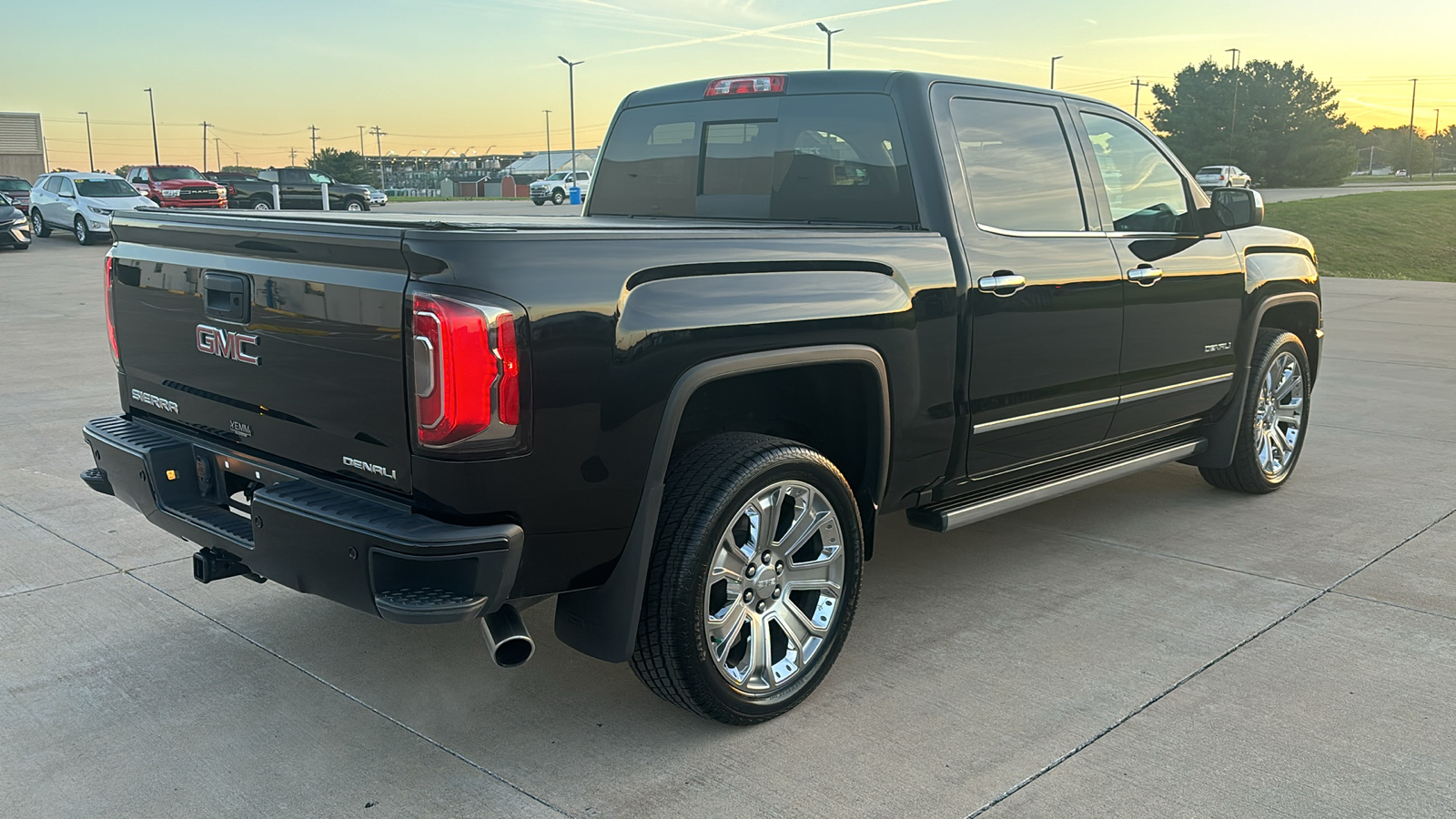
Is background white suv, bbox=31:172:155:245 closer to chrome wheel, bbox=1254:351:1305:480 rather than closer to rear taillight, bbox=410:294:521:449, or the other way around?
chrome wheel, bbox=1254:351:1305:480

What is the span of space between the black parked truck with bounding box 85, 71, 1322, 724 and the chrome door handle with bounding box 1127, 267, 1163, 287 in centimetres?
2

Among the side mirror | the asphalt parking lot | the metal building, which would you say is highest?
the metal building

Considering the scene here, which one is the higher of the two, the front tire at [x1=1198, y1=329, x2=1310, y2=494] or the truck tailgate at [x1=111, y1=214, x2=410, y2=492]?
the truck tailgate at [x1=111, y1=214, x2=410, y2=492]

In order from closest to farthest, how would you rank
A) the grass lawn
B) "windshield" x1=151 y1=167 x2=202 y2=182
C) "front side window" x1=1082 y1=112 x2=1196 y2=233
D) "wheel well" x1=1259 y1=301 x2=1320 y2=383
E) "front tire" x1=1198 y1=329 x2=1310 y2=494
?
1. "front side window" x1=1082 y1=112 x2=1196 y2=233
2. "front tire" x1=1198 y1=329 x2=1310 y2=494
3. "wheel well" x1=1259 y1=301 x2=1320 y2=383
4. the grass lawn
5. "windshield" x1=151 y1=167 x2=202 y2=182

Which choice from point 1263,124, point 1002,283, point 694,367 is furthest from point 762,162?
point 1263,124

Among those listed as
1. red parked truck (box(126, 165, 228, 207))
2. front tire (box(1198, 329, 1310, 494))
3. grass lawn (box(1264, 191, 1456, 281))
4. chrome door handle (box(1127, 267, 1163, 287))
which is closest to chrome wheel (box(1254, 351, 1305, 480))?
front tire (box(1198, 329, 1310, 494))

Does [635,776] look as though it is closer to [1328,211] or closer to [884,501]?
[884,501]

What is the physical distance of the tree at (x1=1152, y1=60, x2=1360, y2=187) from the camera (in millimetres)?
72750

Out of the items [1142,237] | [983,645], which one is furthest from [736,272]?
[1142,237]

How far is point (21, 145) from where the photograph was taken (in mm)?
71312

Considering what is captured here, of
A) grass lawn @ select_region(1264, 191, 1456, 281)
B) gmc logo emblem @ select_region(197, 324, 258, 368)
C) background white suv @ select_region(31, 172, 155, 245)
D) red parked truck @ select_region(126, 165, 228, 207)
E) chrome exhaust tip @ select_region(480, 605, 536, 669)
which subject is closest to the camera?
chrome exhaust tip @ select_region(480, 605, 536, 669)

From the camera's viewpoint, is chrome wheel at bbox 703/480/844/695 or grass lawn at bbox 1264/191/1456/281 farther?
grass lawn at bbox 1264/191/1456/281

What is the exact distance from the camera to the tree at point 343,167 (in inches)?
3393

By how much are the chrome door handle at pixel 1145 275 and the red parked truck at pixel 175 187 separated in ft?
91.7
